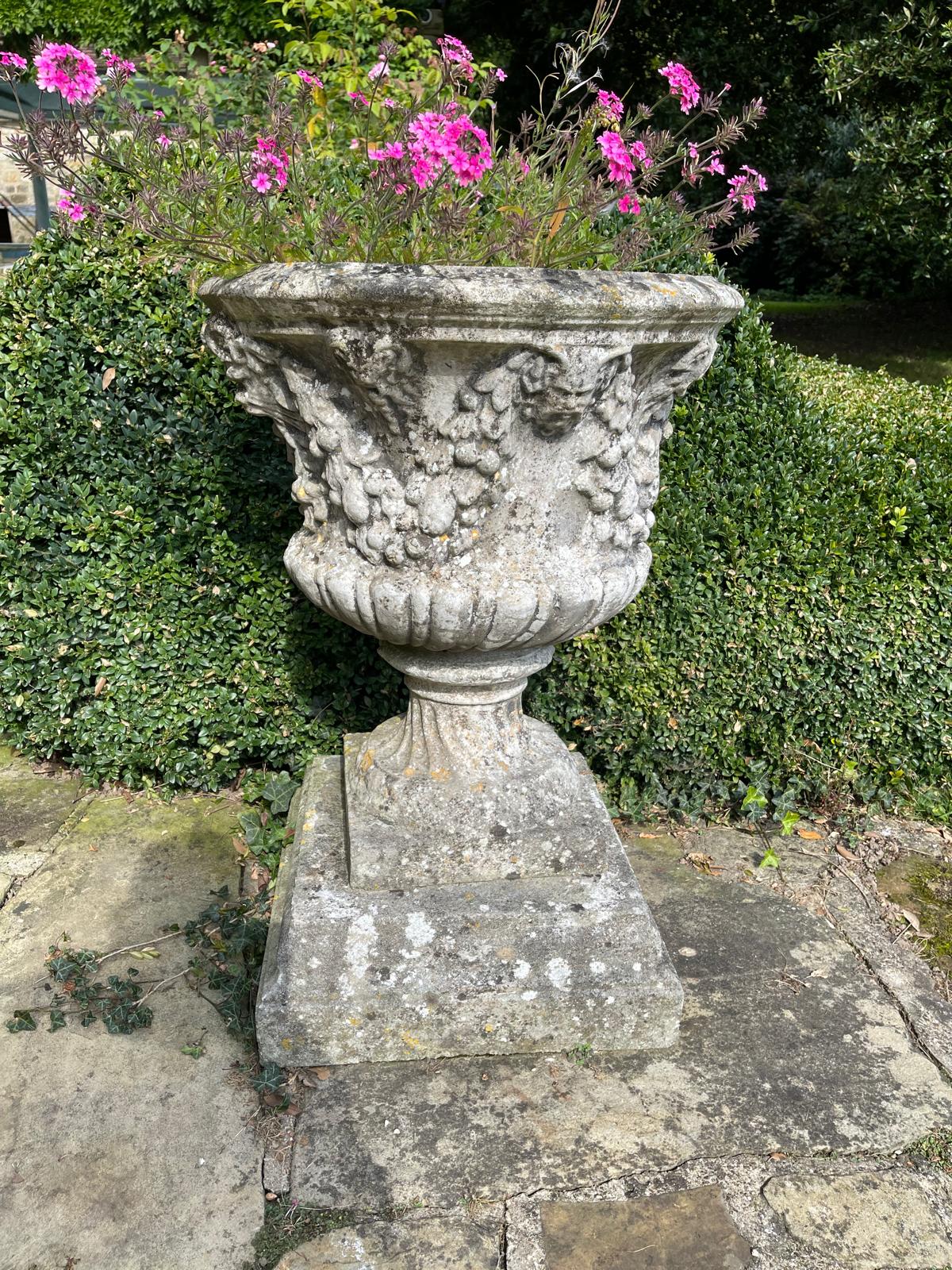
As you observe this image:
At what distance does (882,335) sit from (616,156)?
6867mm

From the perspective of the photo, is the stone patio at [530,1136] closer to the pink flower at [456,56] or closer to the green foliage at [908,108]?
the pink flower at [456,56]

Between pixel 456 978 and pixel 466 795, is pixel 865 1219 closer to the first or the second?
pixel 456 978

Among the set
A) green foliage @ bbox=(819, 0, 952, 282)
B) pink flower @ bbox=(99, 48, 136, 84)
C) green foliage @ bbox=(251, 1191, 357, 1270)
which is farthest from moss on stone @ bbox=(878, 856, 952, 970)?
green foliage @ bbox=(819, 0, 952, 282)

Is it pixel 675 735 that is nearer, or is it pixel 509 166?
pixel 509 166

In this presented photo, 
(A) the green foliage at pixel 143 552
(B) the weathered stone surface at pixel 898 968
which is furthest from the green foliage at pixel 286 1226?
(A) the green foliage at pixel 143 552

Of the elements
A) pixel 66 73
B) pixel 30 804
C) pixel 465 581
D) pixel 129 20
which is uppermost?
pixel 129 20

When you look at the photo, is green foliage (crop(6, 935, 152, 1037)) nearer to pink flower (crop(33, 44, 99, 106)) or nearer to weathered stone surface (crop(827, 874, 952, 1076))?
weathered stone surface (crop(827, 874, 952, 1076))

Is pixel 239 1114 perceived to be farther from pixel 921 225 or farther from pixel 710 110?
pixel 921 225

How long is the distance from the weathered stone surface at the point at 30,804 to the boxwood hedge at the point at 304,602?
0.40 ft

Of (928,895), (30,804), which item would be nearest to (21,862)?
(30,804)

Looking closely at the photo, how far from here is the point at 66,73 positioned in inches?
→ 80.2

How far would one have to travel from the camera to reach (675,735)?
10.1 feet

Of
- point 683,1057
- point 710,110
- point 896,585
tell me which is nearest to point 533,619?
point 683,1057

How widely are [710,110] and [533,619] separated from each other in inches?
54.0
